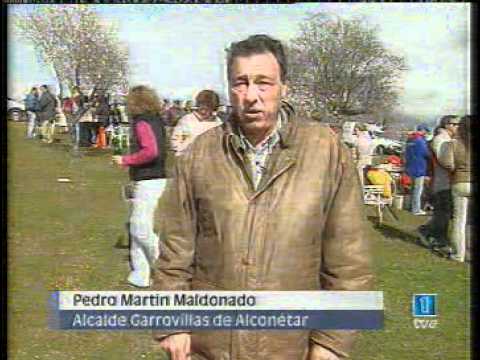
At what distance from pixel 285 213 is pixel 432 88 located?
837 mm

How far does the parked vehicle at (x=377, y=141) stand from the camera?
3.91m

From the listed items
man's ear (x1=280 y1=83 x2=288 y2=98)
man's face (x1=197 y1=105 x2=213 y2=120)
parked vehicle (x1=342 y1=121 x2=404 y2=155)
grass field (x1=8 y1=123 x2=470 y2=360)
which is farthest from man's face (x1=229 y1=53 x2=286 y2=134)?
grass field (x1=8 y1=123 x2=470 y2=360)

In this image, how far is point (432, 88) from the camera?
12.9 feet

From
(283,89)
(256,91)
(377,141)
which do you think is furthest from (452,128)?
(256,91)

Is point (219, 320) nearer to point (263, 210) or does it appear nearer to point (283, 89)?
point (263, 210)

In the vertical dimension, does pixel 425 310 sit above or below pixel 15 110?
below

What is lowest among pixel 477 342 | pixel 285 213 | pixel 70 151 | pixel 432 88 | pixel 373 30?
pixel 477 342

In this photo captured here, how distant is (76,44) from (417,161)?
5.17ft

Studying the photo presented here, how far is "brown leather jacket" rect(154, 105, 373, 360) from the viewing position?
3.84m

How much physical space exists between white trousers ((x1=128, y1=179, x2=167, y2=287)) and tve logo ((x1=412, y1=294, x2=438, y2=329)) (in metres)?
1.16

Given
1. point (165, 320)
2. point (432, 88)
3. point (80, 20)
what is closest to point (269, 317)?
point (165, 320)

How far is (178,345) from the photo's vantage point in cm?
398

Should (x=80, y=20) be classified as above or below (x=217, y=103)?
above

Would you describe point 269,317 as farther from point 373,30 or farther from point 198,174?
point 373,30
